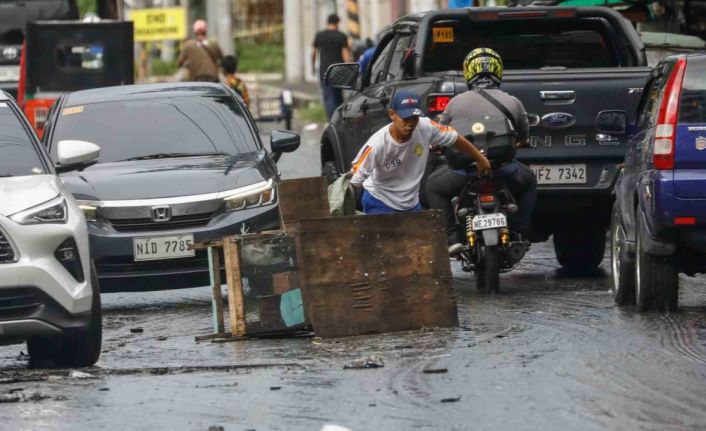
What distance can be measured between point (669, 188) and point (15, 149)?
12.2ft

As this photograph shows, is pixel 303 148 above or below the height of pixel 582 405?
below

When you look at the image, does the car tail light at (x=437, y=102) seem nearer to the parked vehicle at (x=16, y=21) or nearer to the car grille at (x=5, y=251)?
the car grille at (x=5, y=251)

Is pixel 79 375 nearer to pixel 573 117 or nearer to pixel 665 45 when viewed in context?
pixel 573 117

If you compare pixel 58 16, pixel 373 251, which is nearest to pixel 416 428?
pixel 373 251

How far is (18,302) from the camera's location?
10.0m

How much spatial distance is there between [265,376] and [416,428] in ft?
6.00

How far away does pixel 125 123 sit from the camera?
49.5 feet

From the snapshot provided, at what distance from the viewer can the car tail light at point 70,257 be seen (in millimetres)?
10180

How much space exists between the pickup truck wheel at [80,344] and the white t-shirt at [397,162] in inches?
106

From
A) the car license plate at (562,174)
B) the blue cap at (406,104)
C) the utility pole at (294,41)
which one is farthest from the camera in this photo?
the utility pole at (294,41)

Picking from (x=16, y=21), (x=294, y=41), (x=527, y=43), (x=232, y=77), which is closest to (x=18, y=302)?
(x=527, y=43)

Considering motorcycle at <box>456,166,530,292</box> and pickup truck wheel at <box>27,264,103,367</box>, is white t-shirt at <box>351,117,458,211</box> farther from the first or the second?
pickup truck wheel at <box>27,264,103,367</box>

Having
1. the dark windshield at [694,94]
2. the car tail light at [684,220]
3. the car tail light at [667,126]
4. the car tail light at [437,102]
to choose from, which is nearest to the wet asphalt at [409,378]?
the car tail light at [684,220]

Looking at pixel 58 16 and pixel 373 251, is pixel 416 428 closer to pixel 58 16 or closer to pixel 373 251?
pixel 373 251
